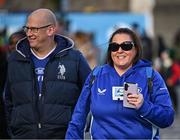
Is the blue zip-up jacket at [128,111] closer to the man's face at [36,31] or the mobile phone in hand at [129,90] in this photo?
the mobile phone in hand at [129,90]

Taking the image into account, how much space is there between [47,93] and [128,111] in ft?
3.98

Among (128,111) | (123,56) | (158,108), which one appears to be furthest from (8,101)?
(158,108)

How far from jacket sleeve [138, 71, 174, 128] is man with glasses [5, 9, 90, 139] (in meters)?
1.19

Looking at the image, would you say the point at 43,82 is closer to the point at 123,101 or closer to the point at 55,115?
the point at 55,115

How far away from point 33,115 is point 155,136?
53.0 inches

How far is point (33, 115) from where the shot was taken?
23.0 feet

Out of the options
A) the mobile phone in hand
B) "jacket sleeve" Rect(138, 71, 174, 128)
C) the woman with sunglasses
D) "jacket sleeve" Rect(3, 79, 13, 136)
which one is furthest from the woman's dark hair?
"jacket sleeve" Rect(3, 79, 13, 136)

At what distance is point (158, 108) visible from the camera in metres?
5.94

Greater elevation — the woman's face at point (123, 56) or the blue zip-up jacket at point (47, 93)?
the woman's face at point (123, 56)

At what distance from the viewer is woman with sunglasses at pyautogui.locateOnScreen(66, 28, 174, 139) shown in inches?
234

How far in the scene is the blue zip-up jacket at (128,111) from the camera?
5953 mm

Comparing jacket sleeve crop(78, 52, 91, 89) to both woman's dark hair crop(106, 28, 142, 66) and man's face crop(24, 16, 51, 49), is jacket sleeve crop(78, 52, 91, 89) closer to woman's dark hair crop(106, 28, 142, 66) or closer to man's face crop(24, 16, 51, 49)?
man's face crop(24, 16, 51, 49)

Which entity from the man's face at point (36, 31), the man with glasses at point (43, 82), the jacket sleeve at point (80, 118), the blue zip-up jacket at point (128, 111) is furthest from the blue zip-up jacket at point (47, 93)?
the blue zip-up jacket at point (128, 111)

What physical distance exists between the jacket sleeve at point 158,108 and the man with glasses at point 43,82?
1188 millimetres
